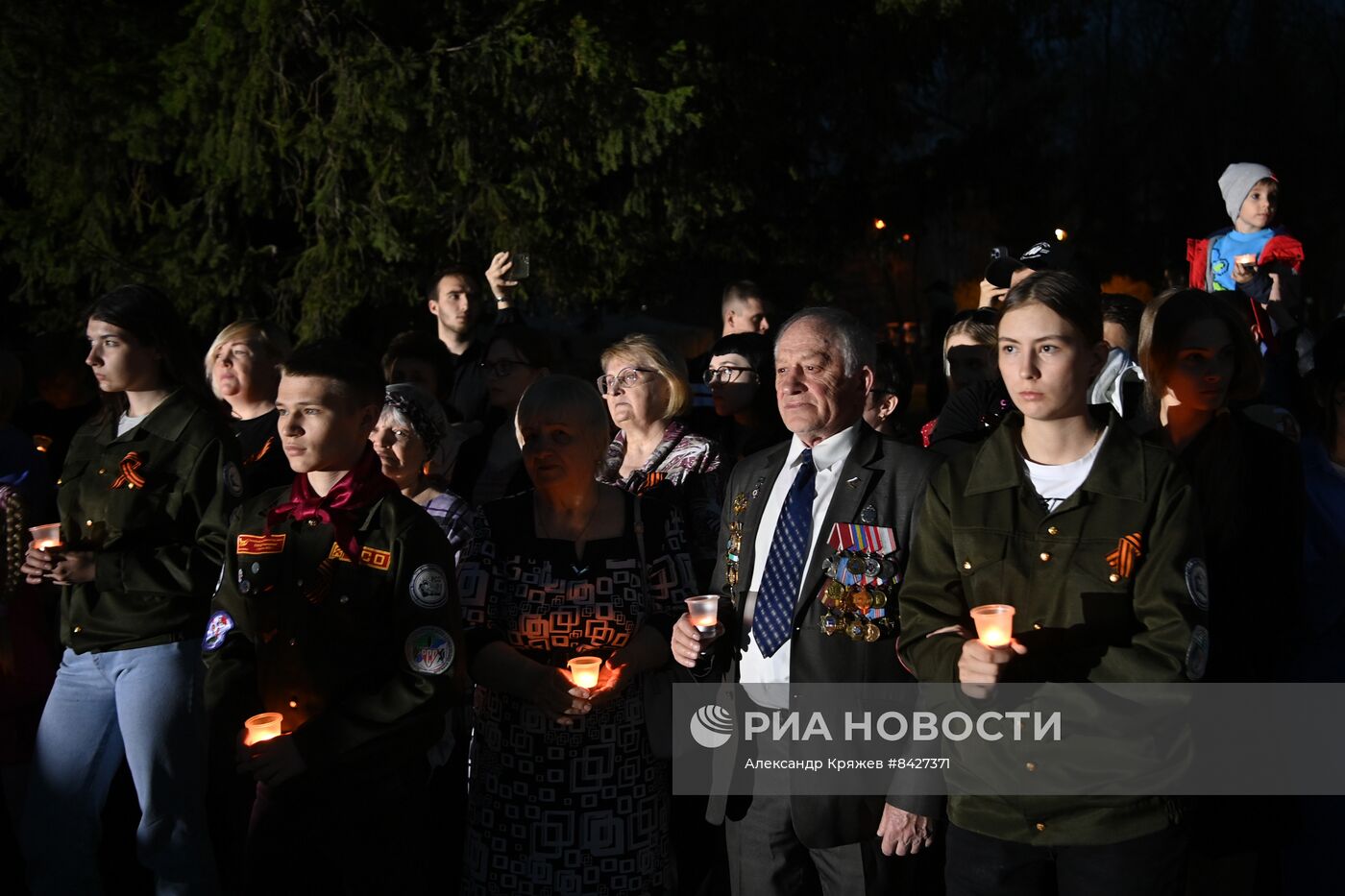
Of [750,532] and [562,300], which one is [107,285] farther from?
[750,532]

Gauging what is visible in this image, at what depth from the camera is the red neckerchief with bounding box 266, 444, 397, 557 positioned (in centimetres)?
346

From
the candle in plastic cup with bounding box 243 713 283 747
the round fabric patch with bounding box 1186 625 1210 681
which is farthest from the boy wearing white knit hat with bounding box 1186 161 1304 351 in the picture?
the candle in plastic cup with bounding box 243 713 283 747

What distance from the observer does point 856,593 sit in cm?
340

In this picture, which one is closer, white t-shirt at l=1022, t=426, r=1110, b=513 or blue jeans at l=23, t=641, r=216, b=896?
white t-shirt at l=1022, t=426, r=1110, b=513

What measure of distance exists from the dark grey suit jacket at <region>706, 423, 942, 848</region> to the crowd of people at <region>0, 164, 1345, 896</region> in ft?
0.03

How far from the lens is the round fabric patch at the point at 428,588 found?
134 inches

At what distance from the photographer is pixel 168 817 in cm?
420

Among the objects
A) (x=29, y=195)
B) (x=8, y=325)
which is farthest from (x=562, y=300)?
(x=8, y=325)

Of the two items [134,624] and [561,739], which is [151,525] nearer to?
[134,624]

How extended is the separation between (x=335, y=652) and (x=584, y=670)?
2.39ft

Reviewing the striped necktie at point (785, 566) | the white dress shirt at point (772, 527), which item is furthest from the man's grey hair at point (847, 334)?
the striped necktie at point (785, 566)

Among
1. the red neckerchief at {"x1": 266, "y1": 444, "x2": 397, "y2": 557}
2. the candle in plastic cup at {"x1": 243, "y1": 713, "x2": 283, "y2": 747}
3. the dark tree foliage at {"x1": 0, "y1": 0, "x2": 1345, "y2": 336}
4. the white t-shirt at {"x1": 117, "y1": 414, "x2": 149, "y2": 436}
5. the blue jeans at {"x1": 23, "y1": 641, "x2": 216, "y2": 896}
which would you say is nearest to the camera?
the candle in plastic cup at {"x1": 243, "y1": 713, "x2": 283, "y2": 747}

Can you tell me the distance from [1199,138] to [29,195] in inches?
842

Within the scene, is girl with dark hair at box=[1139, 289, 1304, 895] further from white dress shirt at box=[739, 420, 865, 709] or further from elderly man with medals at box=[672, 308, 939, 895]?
white dress shirt at box=[739, 420, 865, 709]
